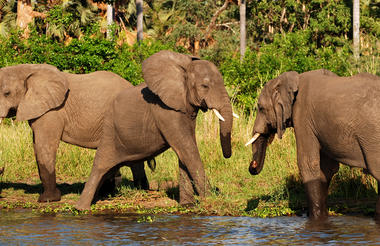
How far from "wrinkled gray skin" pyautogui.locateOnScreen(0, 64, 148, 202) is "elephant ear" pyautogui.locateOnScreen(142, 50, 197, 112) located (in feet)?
4.97

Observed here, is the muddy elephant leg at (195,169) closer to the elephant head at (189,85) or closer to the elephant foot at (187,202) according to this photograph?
the elephant foot at (187,202)

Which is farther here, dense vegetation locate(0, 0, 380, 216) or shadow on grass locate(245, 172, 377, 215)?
dense vegetation locate(0, 0, 380, 216)

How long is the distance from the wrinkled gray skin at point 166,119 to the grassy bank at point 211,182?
1.45 ft

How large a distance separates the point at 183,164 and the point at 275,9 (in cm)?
2883

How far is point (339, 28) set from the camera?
35.1 metres

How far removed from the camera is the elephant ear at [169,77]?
9.62 metres

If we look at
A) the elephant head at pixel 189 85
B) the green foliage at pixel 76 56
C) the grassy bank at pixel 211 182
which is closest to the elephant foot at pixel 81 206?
the grassy bank at pixel 211 182

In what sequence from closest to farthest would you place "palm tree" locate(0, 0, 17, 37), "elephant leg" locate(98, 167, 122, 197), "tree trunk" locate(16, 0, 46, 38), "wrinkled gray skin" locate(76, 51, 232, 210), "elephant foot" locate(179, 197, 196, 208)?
"wrinkled gray skin" locate(76, 51, 232, 210) → "elephant foot" locate(179, 197, 196, 208) → "elephant leg" locate(98, 167, 122, 197) → "tree trunk" locate(16, 0, 46, 38) → "palm tree" locate(0, 0, 17, 37)

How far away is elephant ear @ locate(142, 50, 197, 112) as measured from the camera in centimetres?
962

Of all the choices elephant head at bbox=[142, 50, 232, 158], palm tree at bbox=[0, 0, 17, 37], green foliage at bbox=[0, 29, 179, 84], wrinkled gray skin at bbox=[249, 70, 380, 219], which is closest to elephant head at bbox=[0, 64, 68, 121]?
elephant head at bbox=[142, 50, 232, 158]

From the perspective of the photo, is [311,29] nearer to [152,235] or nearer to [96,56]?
[96,56]

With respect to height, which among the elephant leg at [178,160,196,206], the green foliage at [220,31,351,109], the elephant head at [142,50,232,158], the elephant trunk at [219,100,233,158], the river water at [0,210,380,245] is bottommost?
the river water at [0,210,380,245]

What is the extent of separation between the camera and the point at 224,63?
2073 cm

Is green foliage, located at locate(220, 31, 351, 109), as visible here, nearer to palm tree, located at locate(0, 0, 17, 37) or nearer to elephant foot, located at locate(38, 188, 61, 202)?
elephant foot, located at locate(38, 188, 61, 202)
